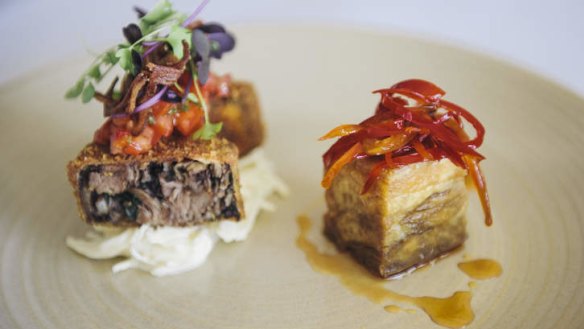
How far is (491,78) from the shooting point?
19.1 ft

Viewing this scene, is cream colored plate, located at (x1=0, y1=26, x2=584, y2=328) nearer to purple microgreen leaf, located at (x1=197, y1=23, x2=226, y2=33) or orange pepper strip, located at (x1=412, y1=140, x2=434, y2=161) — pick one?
orange pepper strip, located at (x1=412, y1=140, x2=434, y2=161)

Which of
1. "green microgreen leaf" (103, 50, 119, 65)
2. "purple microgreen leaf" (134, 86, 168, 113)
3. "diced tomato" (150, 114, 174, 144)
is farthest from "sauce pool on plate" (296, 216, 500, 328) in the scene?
"green microgreen leaf" (103, 50, 119, 65)

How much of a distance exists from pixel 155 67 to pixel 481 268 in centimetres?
263

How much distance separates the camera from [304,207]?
5051mm

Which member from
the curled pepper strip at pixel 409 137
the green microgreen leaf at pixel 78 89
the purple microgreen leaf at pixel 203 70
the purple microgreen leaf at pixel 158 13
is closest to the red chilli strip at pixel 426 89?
the curled pepper strip at pixel 409 137

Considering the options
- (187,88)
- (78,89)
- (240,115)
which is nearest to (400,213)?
(187,88)

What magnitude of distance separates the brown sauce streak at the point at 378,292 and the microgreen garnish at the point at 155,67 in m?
1.19

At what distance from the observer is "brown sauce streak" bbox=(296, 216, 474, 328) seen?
3.92m

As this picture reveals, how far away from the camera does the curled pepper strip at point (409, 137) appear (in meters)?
3.92

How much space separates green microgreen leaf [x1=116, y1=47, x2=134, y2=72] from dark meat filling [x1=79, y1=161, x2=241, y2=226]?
69 centimetres

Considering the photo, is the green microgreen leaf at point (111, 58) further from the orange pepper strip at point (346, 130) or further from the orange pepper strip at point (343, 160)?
the orange pepper strip at point (343, 160)

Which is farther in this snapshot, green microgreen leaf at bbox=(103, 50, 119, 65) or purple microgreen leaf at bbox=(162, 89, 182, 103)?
purple microgreen leaf at bbox=(162, 89, 182, 103)

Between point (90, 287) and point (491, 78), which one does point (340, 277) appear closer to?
point (90, 287)

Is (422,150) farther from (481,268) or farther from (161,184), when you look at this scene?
(161,184)
